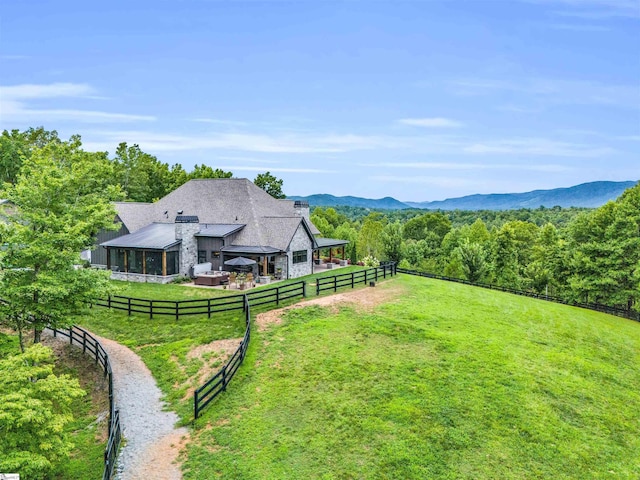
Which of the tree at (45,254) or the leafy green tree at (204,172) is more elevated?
the leafy green tree at (204,172)

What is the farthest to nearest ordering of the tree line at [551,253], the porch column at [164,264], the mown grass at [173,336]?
the tree line at [551,253], the porch column at [164,264], the mown grass at [173,336]

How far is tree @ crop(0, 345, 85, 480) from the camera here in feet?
34.5

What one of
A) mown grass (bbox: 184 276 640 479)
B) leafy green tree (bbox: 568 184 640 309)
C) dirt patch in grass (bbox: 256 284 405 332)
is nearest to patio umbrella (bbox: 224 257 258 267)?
dirt patch in grass (bbox: 256 284 405 332)

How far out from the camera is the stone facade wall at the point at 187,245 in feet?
107

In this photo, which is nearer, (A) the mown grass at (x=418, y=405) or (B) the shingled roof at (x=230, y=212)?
(A) the mown grass at (x=418, y=405)

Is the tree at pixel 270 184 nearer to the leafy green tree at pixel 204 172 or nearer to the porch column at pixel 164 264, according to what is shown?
the leafy green tree at pixel 204 172

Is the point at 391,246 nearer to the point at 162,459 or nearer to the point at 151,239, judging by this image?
the point at 151,239

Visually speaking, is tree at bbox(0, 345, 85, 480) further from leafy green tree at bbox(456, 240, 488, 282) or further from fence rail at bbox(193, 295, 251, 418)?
leafy green tree at bbox(456, 240, 488, 282)

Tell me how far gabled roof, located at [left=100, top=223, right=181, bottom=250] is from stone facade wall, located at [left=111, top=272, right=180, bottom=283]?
85.2 inches

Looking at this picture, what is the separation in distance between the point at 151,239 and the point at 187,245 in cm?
288

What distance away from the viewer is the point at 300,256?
34188 mm

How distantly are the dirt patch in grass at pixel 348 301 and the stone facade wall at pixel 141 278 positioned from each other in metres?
12.9

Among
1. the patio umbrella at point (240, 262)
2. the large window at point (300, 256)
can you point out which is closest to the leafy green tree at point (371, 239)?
the large window at point (300, 256)

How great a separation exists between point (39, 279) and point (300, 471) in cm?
1281
